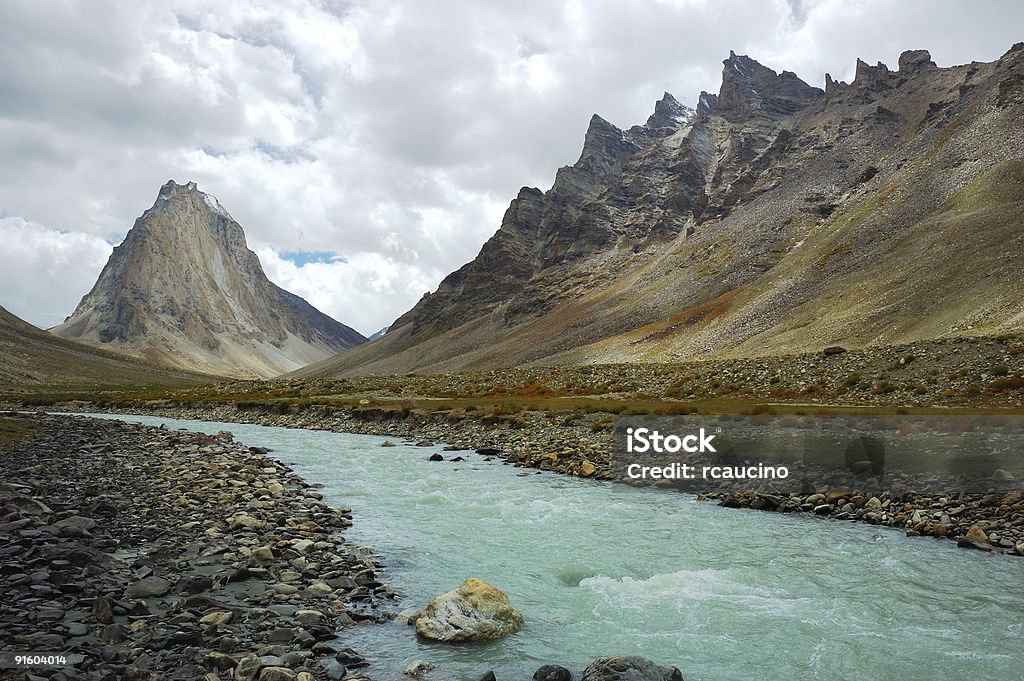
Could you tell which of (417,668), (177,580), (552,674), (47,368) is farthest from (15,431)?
(47,368)

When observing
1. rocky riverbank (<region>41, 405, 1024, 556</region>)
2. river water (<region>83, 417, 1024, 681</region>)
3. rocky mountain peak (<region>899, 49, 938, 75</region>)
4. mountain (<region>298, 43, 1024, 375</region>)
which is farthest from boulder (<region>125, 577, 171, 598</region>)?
rocky mountain peak (<region>899, 49, 938, 75</region>)

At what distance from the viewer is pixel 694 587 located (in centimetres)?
1221

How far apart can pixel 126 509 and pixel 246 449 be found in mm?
17005

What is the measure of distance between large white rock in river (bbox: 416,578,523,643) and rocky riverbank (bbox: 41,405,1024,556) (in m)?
12.3

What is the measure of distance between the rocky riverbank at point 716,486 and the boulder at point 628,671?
445 inches

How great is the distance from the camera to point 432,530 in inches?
663

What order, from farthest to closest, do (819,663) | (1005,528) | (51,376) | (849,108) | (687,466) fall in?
1. (849,108)
2. (51,376)
3. (687,466)
4. (1005,528)
5. (819,663)

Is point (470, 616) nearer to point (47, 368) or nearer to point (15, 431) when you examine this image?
point (15, 431)

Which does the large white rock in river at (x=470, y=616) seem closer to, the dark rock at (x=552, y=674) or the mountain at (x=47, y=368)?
the dark rock at (x=552, y=674)

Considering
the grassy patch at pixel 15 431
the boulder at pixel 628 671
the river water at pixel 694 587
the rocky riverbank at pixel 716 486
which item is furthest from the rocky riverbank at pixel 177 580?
the rocky riverbank at pixel 716 486

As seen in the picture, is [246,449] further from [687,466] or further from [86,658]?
[86,658]

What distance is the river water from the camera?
9047mm

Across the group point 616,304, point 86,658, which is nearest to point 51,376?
point 616,304

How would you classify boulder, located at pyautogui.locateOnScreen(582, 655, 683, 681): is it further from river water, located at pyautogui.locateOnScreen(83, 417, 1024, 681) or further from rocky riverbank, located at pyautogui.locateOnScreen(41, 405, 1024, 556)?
rocky riverbank, located at pyautogui.locateOnScreen(41, 405, 1024, 556)
